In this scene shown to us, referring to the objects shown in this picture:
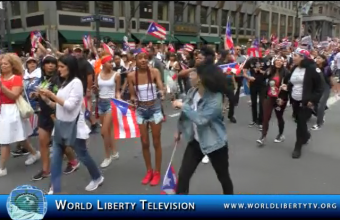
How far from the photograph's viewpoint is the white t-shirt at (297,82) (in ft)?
16.9

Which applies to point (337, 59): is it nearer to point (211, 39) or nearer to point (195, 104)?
point (195, 104)

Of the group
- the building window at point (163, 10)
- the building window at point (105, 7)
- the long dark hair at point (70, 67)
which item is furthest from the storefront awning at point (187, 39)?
the long dark hair at point (70, 67)

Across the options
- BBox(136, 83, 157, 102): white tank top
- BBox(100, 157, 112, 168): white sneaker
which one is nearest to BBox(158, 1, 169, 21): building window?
BBox(100, 157, 112, 168): white sneaker

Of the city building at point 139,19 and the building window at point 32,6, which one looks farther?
the building window at point 32,6

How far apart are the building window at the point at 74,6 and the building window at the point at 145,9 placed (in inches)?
244

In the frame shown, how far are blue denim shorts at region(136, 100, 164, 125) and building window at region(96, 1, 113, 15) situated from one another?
85.4 ft

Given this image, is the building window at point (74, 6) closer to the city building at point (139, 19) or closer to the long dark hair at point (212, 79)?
the city building at point (139, 19)

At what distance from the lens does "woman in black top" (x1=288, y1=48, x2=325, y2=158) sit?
196 inches

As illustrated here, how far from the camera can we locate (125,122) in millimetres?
4484

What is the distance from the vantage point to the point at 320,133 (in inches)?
264

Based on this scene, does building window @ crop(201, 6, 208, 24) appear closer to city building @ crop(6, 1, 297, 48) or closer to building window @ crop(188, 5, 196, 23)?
city building @ crop(6, 1, 297, 48)

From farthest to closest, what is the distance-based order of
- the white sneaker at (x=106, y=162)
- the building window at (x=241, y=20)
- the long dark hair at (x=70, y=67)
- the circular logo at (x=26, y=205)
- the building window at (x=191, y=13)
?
the building window at (x=241, y=20)
the building window at (x=191, y=13)
the white sneaker at (x=106, y=162)
the long dark hair at (x=70, y=67)
the circular logo at (x=26, y=205)

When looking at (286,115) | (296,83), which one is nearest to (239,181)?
(296,83)

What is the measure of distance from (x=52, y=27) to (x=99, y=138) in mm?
21460
